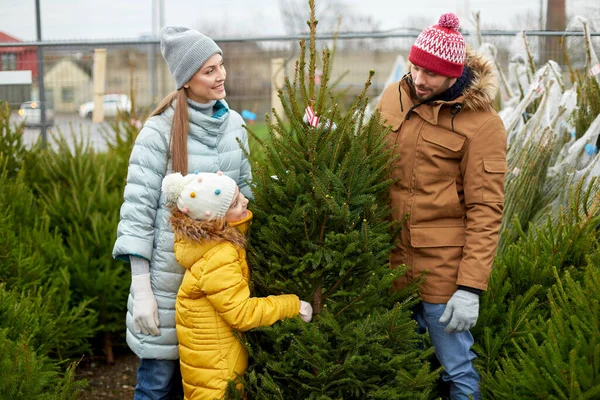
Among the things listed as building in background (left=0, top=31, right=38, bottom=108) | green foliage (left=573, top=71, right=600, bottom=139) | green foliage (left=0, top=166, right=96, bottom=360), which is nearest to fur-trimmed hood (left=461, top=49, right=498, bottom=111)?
green foliage (left=573, top=71, right=600, bottom=139)

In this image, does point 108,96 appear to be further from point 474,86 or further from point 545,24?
point 474,86

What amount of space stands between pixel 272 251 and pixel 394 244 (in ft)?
1.68

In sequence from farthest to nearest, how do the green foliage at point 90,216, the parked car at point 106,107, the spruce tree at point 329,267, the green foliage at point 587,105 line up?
the parked car at point 106,107 < the green foliage at point 587,105 < the green foliage at point 90,216 < the spruce tree at point 329,267

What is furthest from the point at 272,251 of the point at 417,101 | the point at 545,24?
the point at 545,24

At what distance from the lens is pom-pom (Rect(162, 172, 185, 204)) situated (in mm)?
2629

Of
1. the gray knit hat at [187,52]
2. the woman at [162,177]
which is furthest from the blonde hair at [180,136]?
the gray knit hat at [187,52]

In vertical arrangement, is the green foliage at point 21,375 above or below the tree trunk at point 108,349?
above

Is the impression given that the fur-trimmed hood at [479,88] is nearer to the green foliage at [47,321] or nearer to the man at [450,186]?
the man at [450,186]

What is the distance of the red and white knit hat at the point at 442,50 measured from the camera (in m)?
2.68

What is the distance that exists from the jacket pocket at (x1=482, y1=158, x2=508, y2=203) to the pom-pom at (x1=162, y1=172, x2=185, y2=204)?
119 cm

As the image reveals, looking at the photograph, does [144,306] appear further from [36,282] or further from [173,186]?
[36,282]

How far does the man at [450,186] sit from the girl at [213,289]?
0.56 metres

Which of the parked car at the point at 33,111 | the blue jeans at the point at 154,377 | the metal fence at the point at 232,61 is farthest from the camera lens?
the parked car at the point at 33,111

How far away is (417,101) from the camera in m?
2.89
